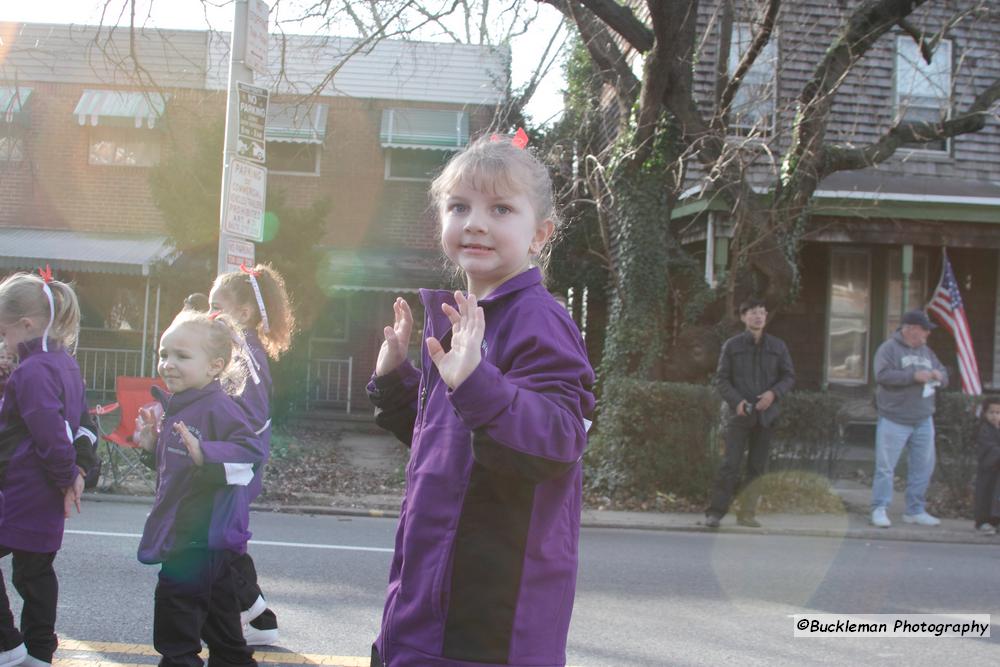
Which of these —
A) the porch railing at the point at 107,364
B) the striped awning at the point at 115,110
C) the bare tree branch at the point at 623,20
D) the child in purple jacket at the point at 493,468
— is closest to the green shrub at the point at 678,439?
the bare tree branch at the point at 623,20

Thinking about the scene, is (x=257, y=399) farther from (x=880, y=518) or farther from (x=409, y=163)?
(x=409, y=163)

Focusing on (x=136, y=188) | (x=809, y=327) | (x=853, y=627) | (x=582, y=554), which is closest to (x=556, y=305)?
(x=853, y=627)

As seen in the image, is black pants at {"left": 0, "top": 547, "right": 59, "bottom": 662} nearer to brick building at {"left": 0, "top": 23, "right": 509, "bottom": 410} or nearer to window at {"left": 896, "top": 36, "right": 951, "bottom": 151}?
brick building at {"left": 0, "top": 23, "right": 509, "bottom": 410}

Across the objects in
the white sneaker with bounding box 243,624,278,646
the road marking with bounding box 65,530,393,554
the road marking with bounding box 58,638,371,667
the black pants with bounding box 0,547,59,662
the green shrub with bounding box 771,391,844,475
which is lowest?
the road marking with bounding box 65,530,393,554

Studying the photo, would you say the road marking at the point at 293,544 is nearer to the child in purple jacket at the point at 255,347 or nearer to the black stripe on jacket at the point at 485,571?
the child in purple jacket at the point at 255,347

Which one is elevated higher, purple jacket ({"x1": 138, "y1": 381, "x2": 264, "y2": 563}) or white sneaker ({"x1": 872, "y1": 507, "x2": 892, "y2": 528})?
purple jacket ({"x1": 138, "y1": 381, "x2": 264, "y2": 563})

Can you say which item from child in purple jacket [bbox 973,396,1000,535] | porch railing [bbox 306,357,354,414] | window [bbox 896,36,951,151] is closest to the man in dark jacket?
child in purple jacket [bbox 973,396,1000,535]

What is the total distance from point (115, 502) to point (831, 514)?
731 cm

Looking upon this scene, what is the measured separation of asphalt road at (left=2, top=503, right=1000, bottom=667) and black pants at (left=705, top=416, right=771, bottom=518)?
0.39m

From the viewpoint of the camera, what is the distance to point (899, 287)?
15.3 m

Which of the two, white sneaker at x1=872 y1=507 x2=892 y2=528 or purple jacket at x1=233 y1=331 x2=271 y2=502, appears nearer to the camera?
purple jacket at x1=233 y1=331 x2=271 y2=502

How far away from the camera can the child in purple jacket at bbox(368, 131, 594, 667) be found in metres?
1.88

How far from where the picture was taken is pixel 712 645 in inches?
195

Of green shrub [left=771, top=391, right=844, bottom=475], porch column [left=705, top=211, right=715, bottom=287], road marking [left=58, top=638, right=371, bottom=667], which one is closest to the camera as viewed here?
road marking [left=58, top=638, right=371, bottom=667]
